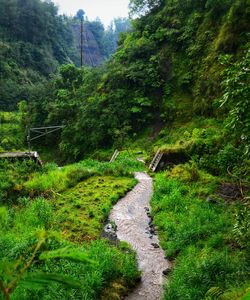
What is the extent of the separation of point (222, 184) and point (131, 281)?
20.2ft

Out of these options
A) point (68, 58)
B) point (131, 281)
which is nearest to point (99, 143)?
point (131, 281)

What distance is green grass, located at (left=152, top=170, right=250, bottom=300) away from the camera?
704cm

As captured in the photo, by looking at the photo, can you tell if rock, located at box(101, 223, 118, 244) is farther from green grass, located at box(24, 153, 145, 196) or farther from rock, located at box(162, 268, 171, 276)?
green grass, located at box(24, 153, 145, 196)

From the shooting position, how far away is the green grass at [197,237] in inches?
277

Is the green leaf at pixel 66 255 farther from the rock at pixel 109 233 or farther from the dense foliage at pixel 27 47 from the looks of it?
the dense foliage at pixel 27 47

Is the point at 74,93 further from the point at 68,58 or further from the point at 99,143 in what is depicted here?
the point at 68,58

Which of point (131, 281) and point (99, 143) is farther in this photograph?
point (99, 143)

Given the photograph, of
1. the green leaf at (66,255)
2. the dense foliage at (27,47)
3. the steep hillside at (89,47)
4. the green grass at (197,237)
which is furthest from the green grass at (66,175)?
the steep hillside at (89,47)

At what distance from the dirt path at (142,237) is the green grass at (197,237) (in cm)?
32

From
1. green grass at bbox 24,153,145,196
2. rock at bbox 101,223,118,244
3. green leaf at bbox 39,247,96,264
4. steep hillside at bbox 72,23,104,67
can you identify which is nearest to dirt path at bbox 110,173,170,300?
rock at bbox 101,223,118,244

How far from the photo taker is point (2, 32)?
6141 centimetres

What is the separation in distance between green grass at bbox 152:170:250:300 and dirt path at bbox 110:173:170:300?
1.04 ft

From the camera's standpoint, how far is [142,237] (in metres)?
10.2

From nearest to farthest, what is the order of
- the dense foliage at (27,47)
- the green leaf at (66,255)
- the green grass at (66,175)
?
1. the green leaf at (66,255)
2. the green grass at (66,175)
3. the dense foliage at (27,47)
